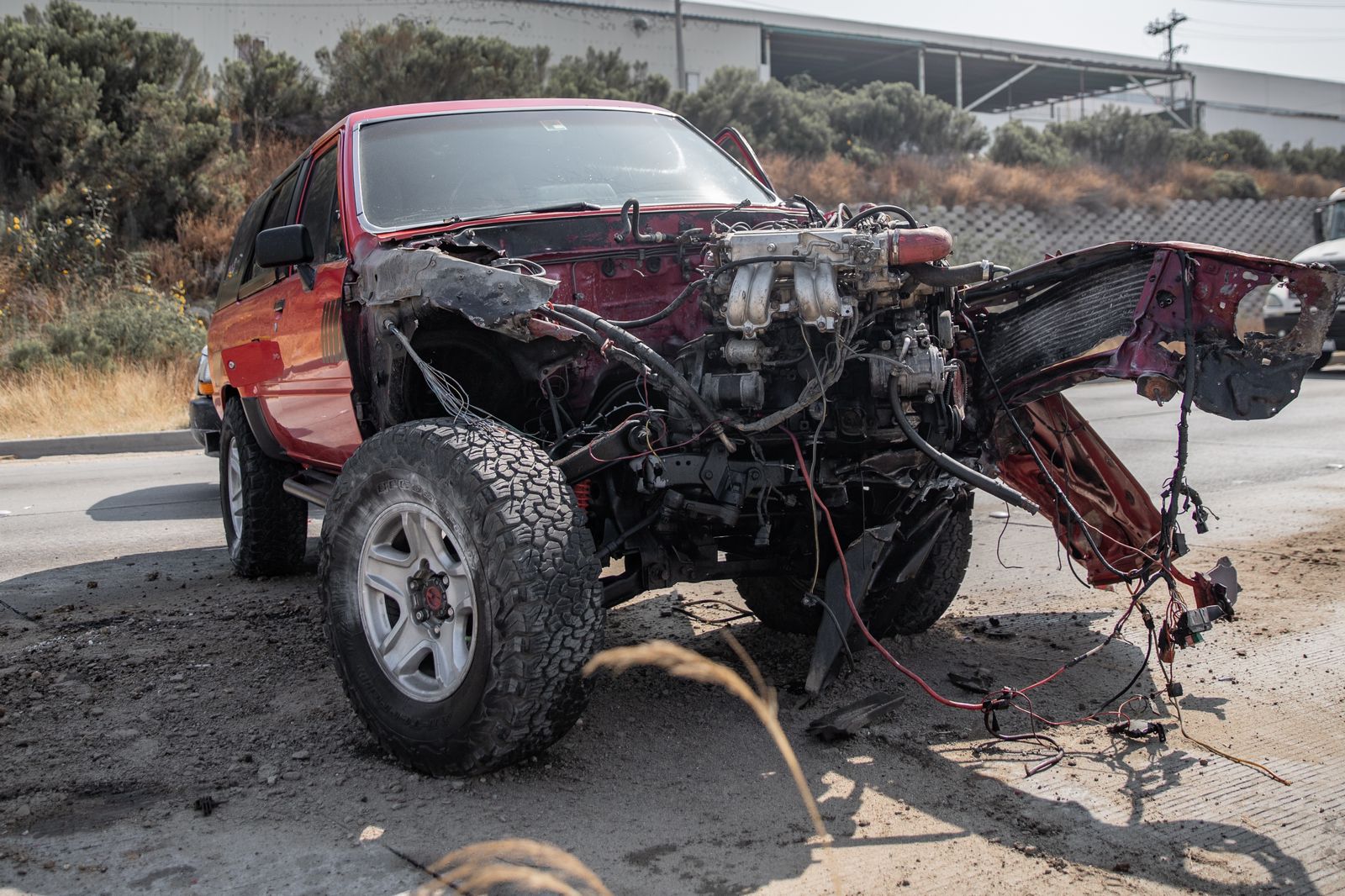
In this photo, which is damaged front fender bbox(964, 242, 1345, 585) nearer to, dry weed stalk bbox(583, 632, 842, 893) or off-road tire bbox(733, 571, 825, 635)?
off-road tire bbox(733, 571, 825, 635)

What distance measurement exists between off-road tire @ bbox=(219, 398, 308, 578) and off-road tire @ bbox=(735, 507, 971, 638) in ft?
8.52

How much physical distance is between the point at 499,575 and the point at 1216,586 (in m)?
2.42

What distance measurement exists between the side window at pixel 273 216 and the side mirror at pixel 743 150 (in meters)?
2.08

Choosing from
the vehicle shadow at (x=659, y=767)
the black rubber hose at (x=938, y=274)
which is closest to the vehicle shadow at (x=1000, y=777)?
the vehicle shadow at (x=659, y=767)

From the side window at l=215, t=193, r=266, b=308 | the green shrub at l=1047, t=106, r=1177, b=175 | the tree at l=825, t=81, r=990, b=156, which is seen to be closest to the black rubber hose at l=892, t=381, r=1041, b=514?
the side window at l=215, t=193, r=266, b=308

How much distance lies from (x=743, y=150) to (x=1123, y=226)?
93.3ft

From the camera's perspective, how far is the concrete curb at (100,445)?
492 inches

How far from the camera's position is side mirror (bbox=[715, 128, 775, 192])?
5.54 m

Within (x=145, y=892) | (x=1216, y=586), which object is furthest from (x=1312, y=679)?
(x=145, y=892)

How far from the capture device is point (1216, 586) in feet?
13.1

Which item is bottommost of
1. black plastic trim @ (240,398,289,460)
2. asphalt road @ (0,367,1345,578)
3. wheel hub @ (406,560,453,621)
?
asphalt road @ (0,367,1345,578)

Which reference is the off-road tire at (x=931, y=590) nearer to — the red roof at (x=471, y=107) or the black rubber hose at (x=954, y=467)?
the black rubber hose at (x=954, y=467)

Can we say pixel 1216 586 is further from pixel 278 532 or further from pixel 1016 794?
pixel 278 532

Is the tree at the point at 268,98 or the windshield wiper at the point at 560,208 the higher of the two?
the tree at the point at 268,98
